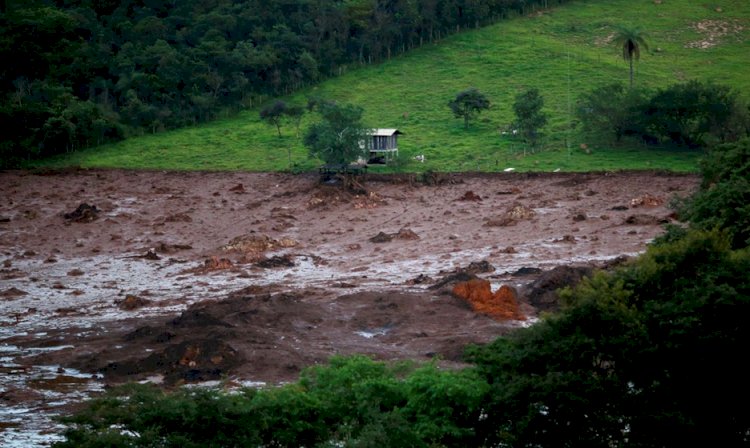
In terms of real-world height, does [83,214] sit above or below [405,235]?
above

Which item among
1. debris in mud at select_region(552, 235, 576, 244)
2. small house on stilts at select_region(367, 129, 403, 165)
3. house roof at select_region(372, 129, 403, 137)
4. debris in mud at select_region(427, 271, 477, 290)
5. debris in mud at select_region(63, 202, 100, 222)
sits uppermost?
house roof at select_region(372, 129, 403, 137)

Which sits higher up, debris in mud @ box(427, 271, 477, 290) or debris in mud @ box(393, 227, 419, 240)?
debris in mud @ box(427, 271, 477, 290)

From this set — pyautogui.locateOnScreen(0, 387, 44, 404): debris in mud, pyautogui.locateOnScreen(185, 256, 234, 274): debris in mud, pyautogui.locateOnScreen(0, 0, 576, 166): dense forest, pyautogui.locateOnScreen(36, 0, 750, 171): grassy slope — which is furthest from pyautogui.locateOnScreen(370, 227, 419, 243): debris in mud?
pyautogui.locateOnScreen(0, 0, 576, 166): dense forest

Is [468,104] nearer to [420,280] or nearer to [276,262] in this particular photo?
[276,262]

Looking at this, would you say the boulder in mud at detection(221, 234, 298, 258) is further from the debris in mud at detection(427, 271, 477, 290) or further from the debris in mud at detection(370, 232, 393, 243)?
the debris in mud at detection(427, 271, 477, 290)

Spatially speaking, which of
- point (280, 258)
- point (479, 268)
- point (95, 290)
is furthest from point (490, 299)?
point (95, 290)

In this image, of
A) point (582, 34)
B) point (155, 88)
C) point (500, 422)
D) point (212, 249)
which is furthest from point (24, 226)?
point (582, 34)
